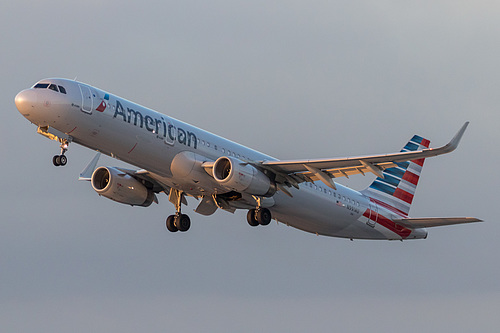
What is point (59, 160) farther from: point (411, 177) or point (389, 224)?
point (411, 177)

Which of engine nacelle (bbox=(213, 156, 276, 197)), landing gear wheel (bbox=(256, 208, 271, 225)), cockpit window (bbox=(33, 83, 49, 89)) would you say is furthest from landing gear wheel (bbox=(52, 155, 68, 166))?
landing gear wheel (bbox=(256, 208, 271, 225))

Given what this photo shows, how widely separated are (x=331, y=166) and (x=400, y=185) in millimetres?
14101

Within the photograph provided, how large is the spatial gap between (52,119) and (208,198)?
36.8 ft

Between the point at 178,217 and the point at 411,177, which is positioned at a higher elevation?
the point at 411,177

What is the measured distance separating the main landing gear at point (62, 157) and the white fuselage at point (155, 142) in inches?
18.1

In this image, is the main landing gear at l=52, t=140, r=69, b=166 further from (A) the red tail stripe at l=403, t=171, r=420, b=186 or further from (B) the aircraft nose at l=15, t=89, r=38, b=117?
(A) the red tail stripe at l=403, t=171, r=420, b=186

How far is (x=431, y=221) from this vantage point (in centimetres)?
5034

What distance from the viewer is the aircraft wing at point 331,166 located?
134 feet

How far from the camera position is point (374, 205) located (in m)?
52.8

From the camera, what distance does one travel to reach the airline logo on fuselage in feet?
136

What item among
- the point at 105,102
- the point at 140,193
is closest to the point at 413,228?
the point at 140,193

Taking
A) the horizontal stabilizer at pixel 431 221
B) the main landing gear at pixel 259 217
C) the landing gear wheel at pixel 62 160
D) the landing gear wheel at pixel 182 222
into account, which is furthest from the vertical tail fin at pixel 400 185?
the landing gear wheel at pixel 62 160

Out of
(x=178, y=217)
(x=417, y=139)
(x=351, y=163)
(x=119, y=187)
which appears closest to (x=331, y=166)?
(x=351, y=163)

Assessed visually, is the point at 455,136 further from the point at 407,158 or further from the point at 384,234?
the point at 384,234
